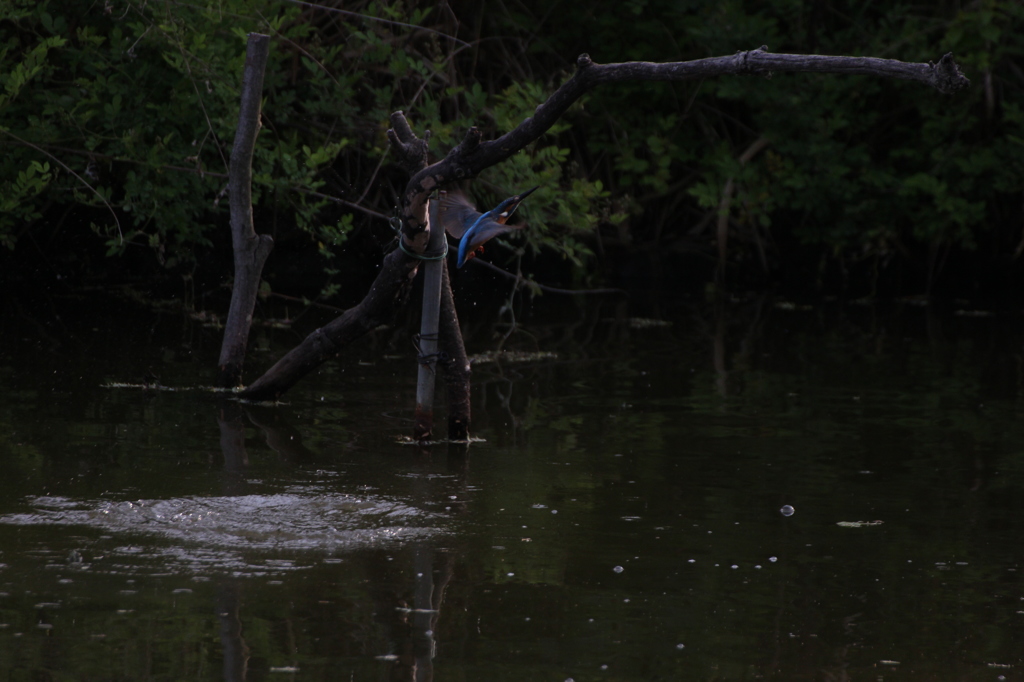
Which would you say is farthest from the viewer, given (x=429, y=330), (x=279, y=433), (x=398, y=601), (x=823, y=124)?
(x=823, y=124)

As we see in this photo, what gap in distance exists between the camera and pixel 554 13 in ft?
52.7

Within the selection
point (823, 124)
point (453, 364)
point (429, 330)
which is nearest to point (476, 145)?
point (429, 330)

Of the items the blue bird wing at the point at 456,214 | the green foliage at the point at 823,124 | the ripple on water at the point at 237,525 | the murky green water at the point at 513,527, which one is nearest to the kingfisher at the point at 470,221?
the blue bird wing at the point at 456,214

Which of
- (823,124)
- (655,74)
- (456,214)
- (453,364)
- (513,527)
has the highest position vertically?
(823,124)

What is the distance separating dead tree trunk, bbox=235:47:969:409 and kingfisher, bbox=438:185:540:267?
0.14 meters

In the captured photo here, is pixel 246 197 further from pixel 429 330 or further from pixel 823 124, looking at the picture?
pixel 823 124

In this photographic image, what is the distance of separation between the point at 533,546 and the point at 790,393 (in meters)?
4.27

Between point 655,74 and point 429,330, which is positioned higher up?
point 655,74

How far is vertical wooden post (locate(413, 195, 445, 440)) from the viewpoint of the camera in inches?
265

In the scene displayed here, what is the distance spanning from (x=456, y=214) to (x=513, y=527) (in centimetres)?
185

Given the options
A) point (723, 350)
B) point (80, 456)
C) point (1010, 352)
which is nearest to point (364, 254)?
point (723, 350)

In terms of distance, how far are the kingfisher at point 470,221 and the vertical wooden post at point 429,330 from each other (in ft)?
0.25

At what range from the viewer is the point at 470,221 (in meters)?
6.58

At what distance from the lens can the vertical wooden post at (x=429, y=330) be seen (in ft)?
22.1
